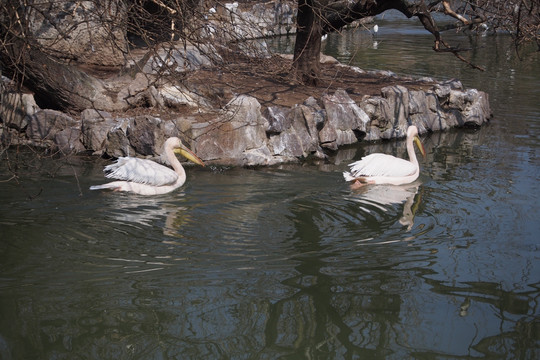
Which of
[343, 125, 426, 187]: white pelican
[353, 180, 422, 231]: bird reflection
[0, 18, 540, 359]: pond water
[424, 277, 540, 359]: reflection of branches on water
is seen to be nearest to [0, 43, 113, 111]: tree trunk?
[0, 18, 540, 359]: pond water

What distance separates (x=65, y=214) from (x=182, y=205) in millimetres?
1343

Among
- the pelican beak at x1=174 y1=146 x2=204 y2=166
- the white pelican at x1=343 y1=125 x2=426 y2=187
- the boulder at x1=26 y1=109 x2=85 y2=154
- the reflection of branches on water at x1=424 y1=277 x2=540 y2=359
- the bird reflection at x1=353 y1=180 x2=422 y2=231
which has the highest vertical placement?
the boulder at x1=26 y1=109 x2=85 y2=154

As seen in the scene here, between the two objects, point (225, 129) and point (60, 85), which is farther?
point (60, 85)

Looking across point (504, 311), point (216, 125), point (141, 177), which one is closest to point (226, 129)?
point (216, 125)

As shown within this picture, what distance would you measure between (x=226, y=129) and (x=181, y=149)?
102 cm

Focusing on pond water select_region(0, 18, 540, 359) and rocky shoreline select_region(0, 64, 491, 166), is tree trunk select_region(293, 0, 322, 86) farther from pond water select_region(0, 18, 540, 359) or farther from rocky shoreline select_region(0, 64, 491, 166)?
pond water select_region(0, 18, 540, 359)

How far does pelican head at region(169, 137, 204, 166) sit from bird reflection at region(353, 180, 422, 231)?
218cm

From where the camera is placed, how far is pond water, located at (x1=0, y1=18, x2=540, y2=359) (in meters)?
4.86

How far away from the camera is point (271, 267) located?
596 cm

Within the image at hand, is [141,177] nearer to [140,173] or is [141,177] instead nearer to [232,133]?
[140,173]

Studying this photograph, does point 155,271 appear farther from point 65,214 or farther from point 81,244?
point 65,214

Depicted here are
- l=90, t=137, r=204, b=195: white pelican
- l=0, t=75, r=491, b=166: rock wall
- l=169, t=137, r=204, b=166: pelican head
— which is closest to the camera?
l=90, t=137, r=204, b=195: white pelican

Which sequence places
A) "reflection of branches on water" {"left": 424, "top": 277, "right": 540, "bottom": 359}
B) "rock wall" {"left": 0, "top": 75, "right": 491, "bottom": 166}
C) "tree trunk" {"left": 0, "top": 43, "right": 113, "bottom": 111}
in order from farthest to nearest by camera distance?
"tree trunk" {"left": 0, "top": 43, "right": 113, "bottom": 111} < "rock wall" {"left": 0, "top": 75, "right": 491, "bottom": 166} < "reflection of branches on water" {"left": 424, "top": 277, "right": 540, "bottom": 359}

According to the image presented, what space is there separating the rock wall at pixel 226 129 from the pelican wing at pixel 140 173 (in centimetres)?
133
